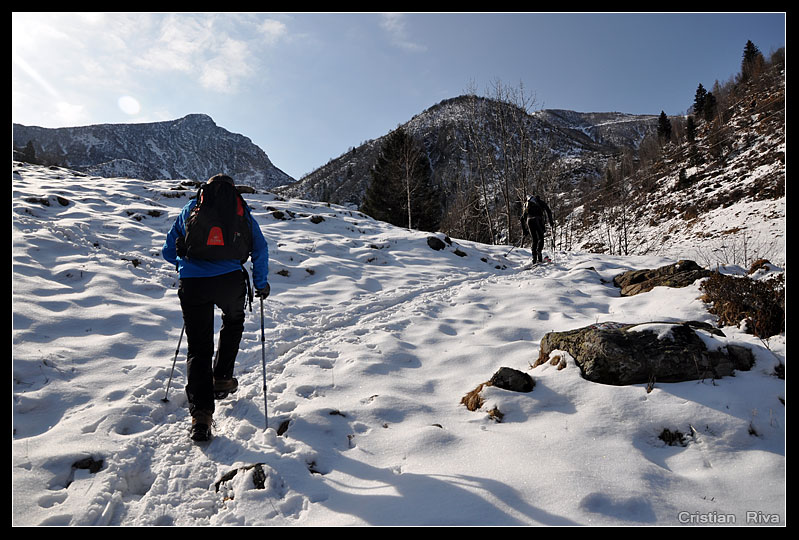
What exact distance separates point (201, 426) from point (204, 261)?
1.39m

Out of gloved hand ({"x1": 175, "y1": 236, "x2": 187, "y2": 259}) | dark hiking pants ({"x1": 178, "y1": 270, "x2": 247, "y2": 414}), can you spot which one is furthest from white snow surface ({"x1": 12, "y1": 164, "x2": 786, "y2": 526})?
gloved hand ({"x1": 175, "y1": 236, "x2": 187, "y2": 259})

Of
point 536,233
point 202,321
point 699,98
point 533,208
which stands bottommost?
point 202,321

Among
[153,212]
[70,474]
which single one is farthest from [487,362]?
[153,212]

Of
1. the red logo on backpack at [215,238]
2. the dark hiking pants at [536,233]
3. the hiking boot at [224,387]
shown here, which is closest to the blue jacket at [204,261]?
the red logo on backpack at [215,238]

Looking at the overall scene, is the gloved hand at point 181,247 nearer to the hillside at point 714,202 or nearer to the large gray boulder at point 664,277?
the large gray boulder at point 664,277

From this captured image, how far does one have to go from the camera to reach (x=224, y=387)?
136 inches

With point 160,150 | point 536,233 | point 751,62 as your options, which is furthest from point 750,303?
point 160,150

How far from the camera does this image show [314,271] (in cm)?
919

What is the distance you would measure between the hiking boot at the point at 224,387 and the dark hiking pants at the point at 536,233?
9.04 m

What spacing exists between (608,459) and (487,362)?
192 centimetres

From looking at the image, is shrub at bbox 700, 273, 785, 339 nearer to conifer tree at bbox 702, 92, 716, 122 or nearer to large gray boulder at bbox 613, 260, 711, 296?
large gray boulder at bbox 613, 260, 711, 296

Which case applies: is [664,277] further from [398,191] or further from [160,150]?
[160,150]

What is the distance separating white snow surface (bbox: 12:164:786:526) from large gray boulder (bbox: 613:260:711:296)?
48 cm

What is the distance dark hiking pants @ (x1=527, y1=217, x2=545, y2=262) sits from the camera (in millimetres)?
10219
